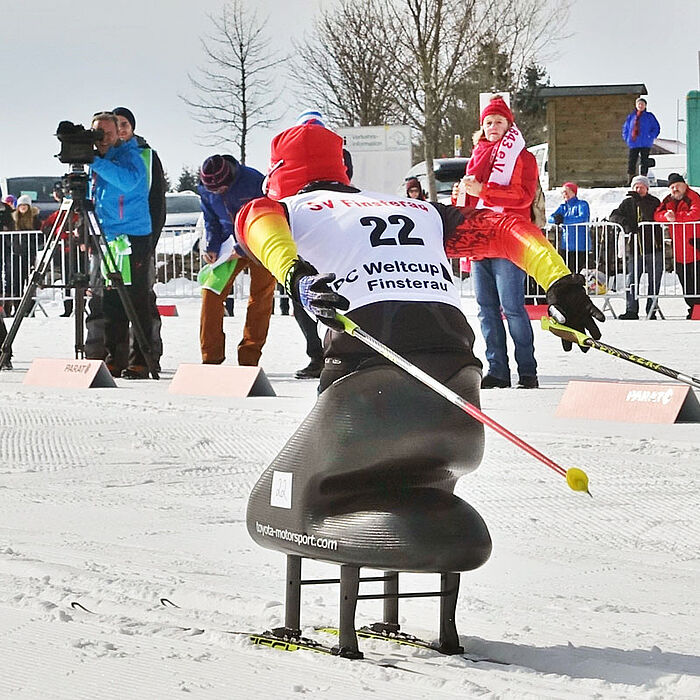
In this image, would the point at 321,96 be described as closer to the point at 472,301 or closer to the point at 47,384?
the point at 472,301

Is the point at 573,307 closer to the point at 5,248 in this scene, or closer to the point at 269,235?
the point at 269,235

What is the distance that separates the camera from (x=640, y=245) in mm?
16688

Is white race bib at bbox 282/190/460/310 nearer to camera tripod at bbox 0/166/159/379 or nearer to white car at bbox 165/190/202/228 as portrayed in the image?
camera tripod at bbox 0/166/159/379

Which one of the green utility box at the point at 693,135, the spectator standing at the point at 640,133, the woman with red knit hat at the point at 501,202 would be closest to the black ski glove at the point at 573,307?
the woman with red knit hat at the point at 501,202

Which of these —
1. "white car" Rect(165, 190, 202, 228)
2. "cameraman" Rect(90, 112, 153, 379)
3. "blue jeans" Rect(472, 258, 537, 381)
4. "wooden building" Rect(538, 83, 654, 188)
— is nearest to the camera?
"blue jeans" Rect(472, 258, 537, 381)

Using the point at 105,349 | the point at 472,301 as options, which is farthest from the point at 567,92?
the point at 105,349

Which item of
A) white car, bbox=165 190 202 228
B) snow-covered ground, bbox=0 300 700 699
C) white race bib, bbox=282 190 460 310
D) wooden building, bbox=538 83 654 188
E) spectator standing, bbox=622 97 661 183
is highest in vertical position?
wooden building, bbox=538 83 654 188

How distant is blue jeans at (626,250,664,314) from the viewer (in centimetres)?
1609

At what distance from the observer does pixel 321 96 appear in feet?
109

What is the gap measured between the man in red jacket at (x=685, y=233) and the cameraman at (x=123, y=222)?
25.2ft

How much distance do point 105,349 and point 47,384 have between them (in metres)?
0.94

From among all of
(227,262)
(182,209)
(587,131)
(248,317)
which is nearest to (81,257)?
(227,262)

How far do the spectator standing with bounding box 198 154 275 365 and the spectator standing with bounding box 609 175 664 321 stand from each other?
7.36 meters

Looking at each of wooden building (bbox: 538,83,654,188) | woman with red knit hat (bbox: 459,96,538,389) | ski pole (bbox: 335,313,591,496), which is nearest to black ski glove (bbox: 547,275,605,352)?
ski pole (bbox: 335,313,591,496)
